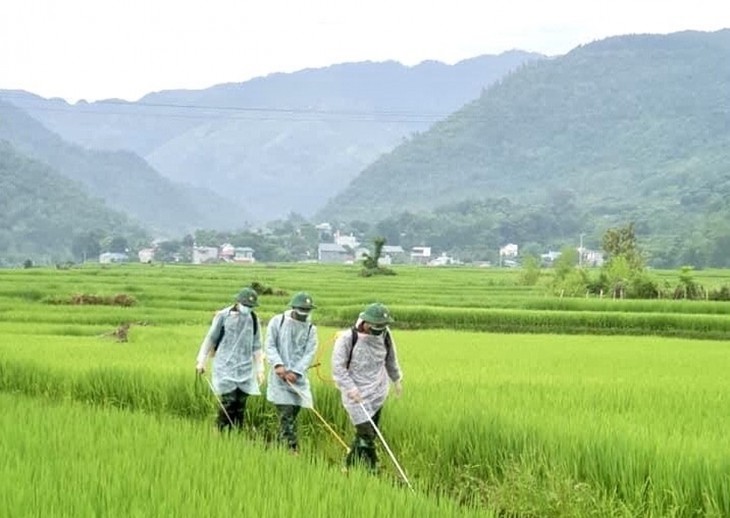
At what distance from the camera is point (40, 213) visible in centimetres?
8238

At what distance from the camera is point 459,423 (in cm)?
689

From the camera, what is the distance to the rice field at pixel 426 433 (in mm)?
4746

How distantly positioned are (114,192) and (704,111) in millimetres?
84111

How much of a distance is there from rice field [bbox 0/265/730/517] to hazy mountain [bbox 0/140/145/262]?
67195 mm

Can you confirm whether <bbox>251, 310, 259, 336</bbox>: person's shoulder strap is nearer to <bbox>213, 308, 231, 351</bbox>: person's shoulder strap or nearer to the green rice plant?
<bbox>213, 308, 231, 351</bbox>: person's shoulder strap

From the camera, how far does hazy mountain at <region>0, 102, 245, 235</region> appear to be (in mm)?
146625

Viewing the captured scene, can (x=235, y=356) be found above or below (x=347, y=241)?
below

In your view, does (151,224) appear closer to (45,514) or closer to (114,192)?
(114,192)

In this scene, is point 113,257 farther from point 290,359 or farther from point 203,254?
point 290,359

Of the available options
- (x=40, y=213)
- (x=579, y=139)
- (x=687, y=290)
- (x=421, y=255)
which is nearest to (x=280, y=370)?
(x=687, y=290)

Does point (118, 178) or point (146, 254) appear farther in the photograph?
point (118, 178)

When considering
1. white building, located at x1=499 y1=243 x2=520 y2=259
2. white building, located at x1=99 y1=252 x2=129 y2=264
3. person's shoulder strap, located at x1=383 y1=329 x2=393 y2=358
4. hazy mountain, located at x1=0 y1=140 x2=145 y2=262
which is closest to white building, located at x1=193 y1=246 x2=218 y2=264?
white building, located at x1=99 y1=252 x2=129 y2=264

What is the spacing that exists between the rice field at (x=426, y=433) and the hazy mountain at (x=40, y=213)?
6719cm

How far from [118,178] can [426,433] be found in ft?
485
